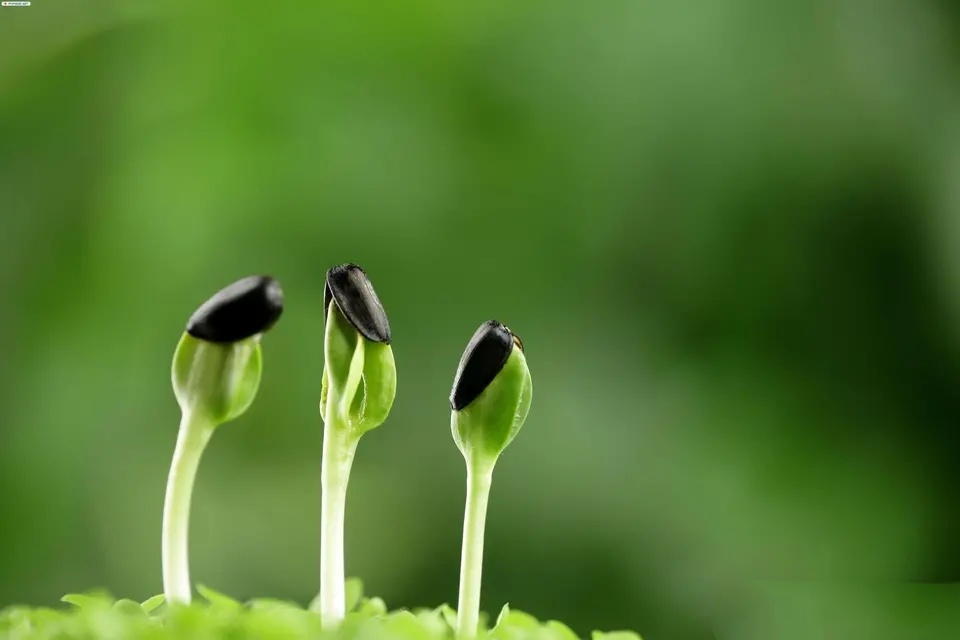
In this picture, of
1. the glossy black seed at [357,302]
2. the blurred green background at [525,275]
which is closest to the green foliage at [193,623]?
the glossy black seed at [357,302]

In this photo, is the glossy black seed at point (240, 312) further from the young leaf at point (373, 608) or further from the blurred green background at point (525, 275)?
the blurred green background at point (525, 275)

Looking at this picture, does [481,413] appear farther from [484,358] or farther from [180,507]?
[180,507]

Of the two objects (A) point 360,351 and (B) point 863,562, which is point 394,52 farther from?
(A) point 360,351

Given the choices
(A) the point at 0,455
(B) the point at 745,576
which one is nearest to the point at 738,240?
(B) the point at 745,576

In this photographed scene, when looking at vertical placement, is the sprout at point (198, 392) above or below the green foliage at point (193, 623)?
above

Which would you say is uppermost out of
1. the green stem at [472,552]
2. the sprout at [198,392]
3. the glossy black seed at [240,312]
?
the glossy black seed at [240,312]

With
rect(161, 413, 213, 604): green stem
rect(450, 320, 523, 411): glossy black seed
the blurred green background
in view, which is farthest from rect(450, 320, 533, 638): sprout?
the blurred green background

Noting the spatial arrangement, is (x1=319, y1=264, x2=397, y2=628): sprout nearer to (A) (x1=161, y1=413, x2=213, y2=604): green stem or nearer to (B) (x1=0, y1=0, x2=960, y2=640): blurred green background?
(A) (x1=161, y1=413, x2=213, y2=604): green stem
